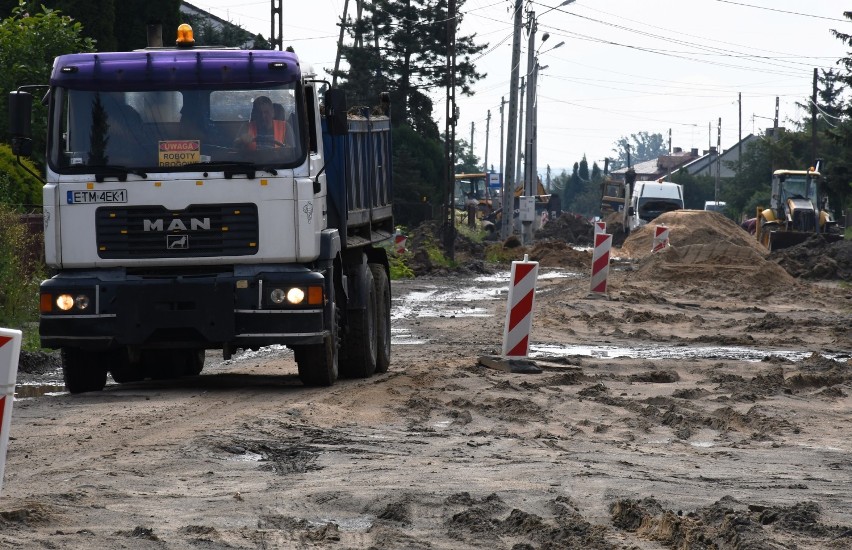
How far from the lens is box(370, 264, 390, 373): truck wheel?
14031mm

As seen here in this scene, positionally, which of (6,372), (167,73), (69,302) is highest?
(167,73)

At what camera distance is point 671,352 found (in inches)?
650

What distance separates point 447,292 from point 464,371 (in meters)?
16.5

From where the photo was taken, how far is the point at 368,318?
1339 cm

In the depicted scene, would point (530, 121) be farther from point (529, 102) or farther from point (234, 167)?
point (234, 167)

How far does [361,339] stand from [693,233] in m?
31.5

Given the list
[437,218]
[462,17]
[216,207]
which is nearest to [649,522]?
[216,207]

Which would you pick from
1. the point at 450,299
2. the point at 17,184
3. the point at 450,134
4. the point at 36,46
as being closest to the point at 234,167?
the point at 17,184

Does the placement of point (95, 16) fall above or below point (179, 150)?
above

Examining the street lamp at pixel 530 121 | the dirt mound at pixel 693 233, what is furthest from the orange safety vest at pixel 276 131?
the street lamp at pixel 530 121

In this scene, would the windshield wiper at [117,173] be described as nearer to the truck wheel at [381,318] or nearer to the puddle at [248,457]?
the truck wheel at [381,318]

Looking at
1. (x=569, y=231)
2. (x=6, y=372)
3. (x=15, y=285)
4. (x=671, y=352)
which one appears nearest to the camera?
(x=6, y=372)

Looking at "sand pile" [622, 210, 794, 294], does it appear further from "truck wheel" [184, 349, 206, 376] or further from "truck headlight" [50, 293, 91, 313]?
"truck headlight" [50, 293, 91, 313]

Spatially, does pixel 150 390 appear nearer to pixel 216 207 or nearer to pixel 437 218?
pixel 216 207
